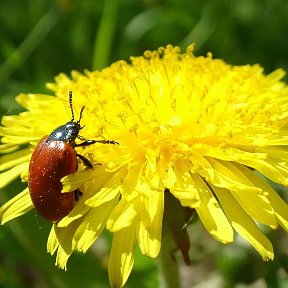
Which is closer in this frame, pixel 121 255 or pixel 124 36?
pixel 121 255

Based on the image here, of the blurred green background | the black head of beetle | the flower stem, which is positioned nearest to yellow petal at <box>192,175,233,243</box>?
the flower stem

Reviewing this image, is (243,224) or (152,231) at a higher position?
(152,231)

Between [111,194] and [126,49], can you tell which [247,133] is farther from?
[126,49]

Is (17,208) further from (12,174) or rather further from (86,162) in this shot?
(86,162)

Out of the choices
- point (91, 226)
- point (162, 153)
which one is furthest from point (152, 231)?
point (162, 153)

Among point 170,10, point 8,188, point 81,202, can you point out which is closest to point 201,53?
point 170,10

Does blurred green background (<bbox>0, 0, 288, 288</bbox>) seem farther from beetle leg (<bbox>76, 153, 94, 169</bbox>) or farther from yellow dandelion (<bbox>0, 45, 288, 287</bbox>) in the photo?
beetle leg (<bbox>76, 153, 94, 169</bbox>)
